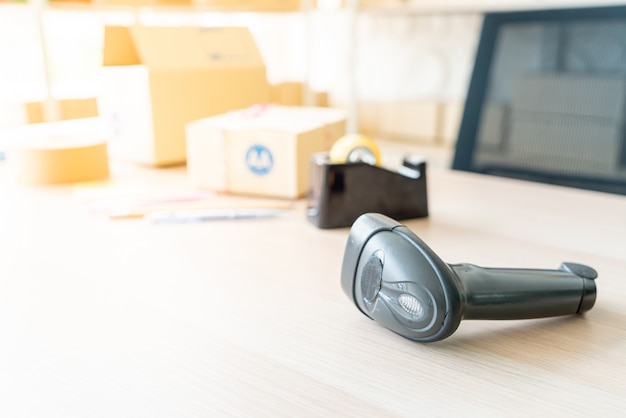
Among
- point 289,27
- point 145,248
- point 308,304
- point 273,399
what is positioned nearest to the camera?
point 273,399

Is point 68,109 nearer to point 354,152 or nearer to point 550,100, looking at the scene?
point 354,152

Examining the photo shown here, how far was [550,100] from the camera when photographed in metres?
1.29

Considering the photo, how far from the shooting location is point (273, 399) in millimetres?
365

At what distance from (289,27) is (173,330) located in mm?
1669

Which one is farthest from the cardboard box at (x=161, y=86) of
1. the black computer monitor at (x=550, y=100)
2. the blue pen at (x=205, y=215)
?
the black computer monitor at (x=550, y=100)

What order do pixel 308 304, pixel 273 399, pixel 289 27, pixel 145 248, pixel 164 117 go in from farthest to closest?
pixel 289 27 < pixel 164 117 < pixel 145 248 < pixel 308 304 < pixel 273 399

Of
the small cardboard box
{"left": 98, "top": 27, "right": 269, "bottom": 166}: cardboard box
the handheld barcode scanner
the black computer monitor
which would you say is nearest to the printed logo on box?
the small cardboard box

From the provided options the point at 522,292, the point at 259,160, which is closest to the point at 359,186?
the point at 259,160

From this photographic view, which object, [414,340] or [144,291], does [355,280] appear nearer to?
[414,340]

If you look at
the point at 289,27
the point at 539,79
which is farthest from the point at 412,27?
the point at 539,79

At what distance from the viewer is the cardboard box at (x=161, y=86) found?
1029 mm

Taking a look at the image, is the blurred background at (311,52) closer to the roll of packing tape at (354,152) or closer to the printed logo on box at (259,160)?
the printed logo on box at (259,160)

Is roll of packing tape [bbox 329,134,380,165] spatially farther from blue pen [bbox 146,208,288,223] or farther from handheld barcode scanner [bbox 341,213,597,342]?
handheld barcode scanner [bbox 341,213,597,342]

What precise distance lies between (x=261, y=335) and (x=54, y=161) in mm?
655
